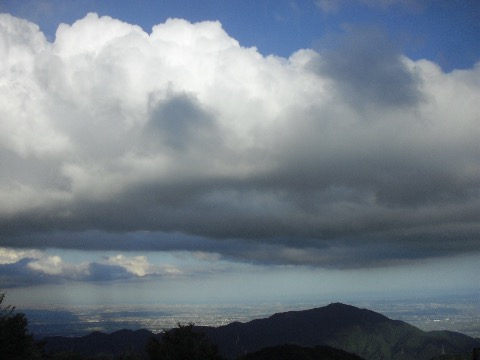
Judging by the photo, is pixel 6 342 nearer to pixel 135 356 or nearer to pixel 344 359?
pixel 135 356

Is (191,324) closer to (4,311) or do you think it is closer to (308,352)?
(4,311)

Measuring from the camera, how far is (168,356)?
163ft

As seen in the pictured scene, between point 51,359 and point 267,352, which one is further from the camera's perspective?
point 267,352

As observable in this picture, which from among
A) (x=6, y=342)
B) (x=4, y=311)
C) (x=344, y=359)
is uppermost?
(x=4, y=311)

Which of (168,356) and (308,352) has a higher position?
(168,356)

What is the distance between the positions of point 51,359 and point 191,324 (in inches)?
662

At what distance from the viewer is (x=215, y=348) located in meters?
52.1

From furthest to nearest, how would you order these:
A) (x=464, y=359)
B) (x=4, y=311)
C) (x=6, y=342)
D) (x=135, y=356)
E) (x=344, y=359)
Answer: (x=344, y=359) < (x=464, y=359) < (x=135, y=356) < (x=4, y=311) < (x=6, y=342)

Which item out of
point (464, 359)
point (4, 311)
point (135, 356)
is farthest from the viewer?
point (464, 359)

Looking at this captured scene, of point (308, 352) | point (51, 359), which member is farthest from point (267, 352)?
point (51, 359)

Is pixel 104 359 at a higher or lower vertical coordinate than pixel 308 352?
higher

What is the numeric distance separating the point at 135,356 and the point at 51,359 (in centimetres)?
1169

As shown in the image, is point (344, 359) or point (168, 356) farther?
point (344, 359)

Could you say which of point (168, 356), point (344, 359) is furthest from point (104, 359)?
point (344, 359)
